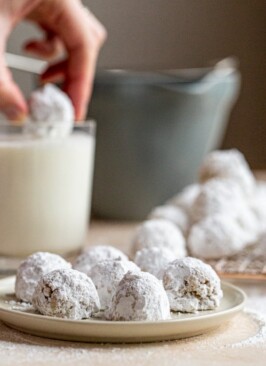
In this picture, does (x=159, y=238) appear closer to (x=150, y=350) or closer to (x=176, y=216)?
(x=176, y=216)

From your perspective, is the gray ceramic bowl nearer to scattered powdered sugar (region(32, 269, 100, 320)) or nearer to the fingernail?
the fingernail

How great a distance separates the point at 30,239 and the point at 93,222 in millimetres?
439

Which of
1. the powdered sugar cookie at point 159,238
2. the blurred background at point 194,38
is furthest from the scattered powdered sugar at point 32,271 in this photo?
the blurred background at point 194,38

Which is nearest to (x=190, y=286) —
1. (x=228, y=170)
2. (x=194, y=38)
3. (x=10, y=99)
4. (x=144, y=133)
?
(x=10, y=99)

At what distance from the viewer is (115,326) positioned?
2.65 ft

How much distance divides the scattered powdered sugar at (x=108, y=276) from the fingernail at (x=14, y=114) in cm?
42

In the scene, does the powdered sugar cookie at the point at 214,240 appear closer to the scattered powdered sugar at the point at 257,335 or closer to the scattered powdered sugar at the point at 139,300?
the scattered powdered sugar at the point at 257,335

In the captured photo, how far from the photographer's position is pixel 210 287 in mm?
899

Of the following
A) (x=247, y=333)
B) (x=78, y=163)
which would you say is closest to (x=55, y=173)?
(x=78, y=163)

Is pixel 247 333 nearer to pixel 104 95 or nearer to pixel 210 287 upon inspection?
pixel 210 287

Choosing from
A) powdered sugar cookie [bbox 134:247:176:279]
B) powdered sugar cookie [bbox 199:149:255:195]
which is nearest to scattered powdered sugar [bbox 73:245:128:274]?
powdered sugar cookie [bbox 134:247:176:279]

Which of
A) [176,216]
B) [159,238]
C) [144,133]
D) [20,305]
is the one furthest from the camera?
[144,133]

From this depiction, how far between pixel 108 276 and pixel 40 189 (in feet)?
1.45

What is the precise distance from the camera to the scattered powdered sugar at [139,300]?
829 mm
